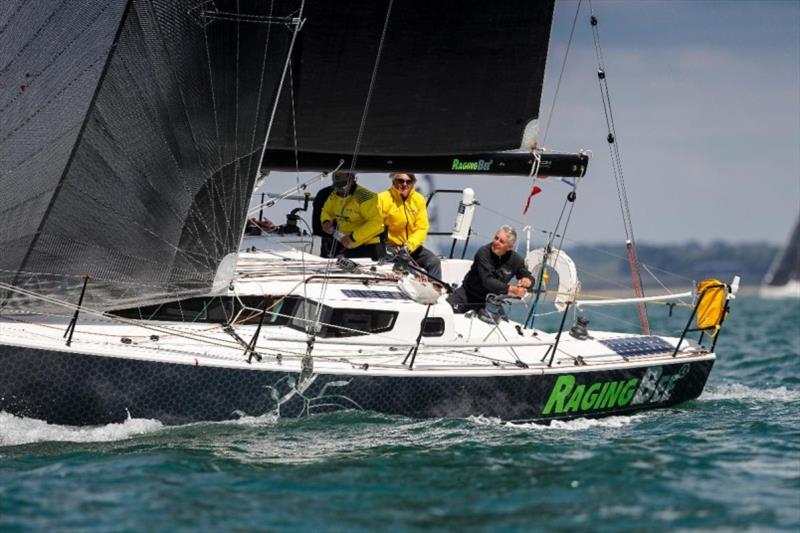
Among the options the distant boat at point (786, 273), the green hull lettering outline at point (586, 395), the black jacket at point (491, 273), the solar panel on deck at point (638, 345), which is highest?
the distant boat at point (786, 273)

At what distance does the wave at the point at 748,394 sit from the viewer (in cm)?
1236

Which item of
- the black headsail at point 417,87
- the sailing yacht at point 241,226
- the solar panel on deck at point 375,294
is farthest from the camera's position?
the black headsail at point 417,87

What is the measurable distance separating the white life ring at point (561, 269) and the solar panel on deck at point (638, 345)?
728mm

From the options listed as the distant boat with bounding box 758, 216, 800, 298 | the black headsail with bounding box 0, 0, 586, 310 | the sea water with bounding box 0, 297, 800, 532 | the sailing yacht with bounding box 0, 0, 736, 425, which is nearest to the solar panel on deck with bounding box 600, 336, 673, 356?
the sailing yacht with bounding box 0, 0, 736, 425

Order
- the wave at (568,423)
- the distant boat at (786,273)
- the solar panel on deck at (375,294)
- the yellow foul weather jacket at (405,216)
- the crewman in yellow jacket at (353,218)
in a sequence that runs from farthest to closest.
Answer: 1. the distant boat at (786,273)
2. the yellow foul weather jacket at (405,216)
3. the crewman in yellow jacket at (353,218)
4. the solar panel on deck at (375,294)
5. the wave at (568,423)

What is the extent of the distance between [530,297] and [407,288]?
1.72m

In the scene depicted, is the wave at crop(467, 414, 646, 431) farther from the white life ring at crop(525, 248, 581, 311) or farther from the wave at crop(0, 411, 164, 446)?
the wave at crop(0, 411, 164, 446)

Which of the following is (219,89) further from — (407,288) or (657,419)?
(657,419)

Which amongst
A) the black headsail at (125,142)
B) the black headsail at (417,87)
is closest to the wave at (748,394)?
the black headsail at (417,87)

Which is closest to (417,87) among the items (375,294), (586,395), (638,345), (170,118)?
(375,294)

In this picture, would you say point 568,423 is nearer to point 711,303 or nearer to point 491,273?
point 491,273

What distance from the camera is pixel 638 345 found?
38.9 feet

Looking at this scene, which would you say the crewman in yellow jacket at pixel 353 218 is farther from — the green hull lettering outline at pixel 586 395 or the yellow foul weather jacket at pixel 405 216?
the green hull lettering outline at pixel 586 395

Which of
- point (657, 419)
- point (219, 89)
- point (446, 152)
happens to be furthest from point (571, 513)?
point (446, 152)
